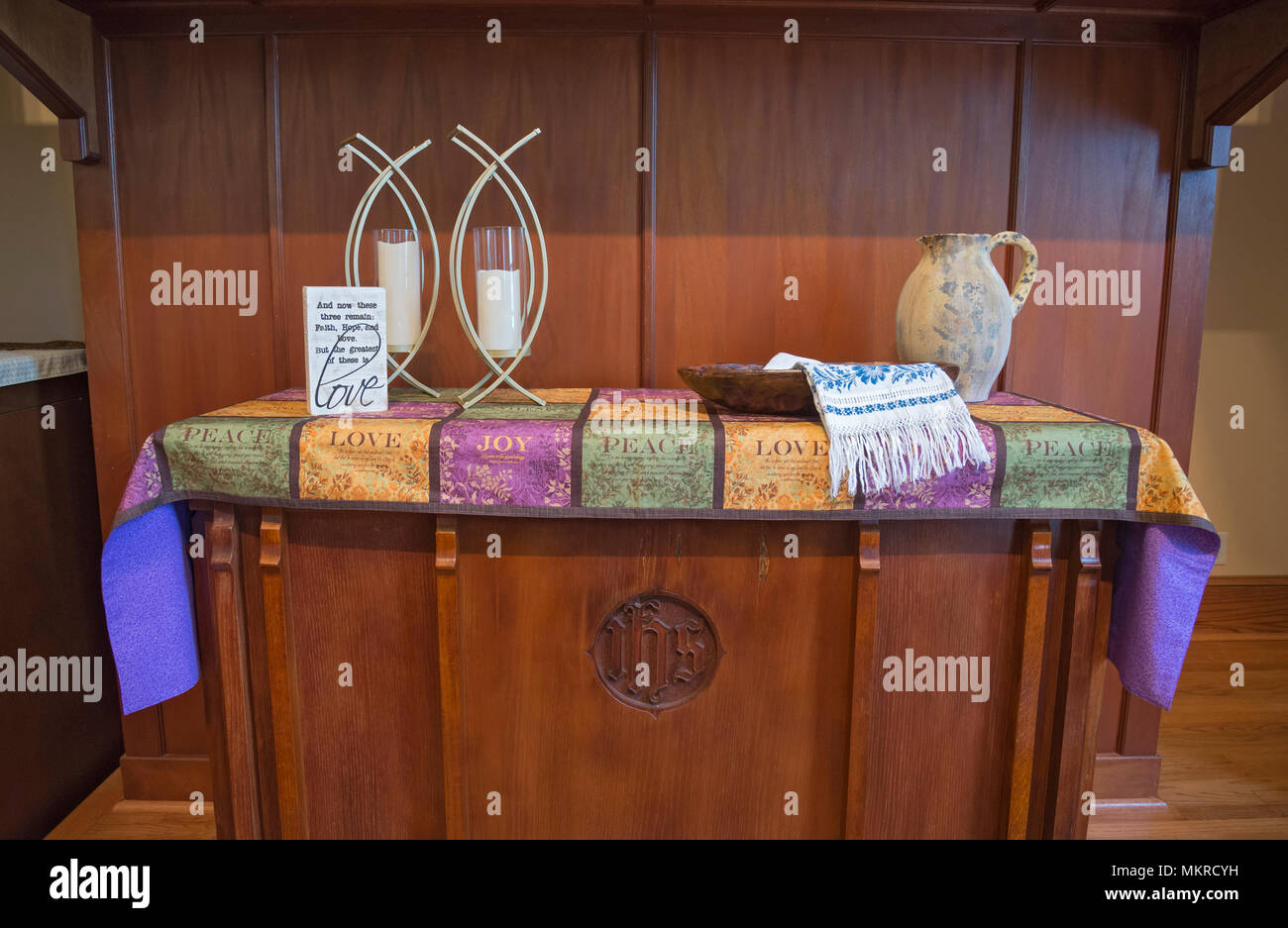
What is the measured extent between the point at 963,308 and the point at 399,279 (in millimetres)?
1072

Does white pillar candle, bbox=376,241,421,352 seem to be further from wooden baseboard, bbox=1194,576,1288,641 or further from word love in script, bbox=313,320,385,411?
wooden baseboard, bbox=1194,576,1288,641

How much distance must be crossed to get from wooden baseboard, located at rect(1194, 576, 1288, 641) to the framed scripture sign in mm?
2985

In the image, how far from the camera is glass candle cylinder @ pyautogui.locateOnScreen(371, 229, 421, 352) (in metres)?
1.58

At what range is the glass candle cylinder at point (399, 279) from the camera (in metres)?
1.58

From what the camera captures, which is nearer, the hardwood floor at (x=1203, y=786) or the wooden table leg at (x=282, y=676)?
the wooden table leg at (x=282, y=676)

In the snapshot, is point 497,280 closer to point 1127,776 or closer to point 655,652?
point 655,652

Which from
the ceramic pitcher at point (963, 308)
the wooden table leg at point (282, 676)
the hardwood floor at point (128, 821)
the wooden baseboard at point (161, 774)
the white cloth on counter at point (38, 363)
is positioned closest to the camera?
the wooden table leg at point (282, 676)

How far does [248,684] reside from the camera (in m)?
1.52

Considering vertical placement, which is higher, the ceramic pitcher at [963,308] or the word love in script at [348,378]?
the ceramic pitcher at [963,308]

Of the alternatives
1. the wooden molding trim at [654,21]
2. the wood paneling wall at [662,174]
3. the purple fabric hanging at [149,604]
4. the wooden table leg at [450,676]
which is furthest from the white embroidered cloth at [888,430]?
the purple fabric hanging at [149,604]

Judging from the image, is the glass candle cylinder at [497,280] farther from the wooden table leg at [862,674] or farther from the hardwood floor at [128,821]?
the hardwood floor at [128,821]

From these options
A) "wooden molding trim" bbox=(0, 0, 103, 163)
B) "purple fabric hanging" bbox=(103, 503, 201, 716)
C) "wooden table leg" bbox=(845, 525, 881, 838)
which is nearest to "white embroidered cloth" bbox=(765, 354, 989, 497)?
"wooden table leg" bbox=(845, 525, 881, 838)

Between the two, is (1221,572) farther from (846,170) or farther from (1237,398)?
(846,170)

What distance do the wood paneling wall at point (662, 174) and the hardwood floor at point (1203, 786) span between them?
0.78m
